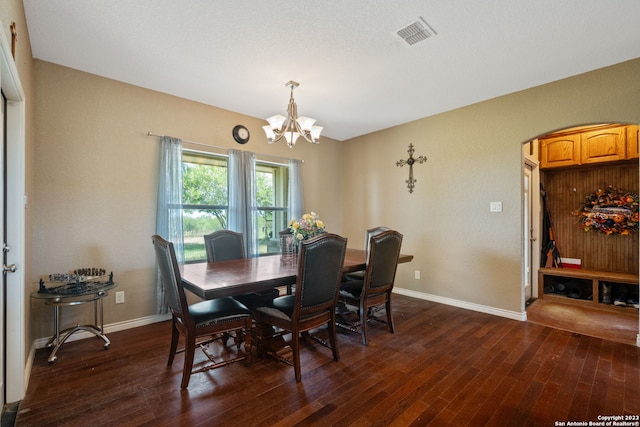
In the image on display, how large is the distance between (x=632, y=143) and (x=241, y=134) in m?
4.89

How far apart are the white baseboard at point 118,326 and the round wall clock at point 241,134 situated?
2.34m

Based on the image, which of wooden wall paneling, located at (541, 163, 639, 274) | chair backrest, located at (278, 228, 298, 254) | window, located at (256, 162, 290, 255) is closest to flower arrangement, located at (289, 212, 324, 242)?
chair backrest, located at (278, 228, 298, 254)

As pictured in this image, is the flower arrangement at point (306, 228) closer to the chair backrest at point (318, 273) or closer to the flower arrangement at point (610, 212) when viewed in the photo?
the chair backrest at point (318, 273)

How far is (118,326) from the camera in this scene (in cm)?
304

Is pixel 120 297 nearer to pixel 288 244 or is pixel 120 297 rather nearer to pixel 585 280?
pixel 288 244

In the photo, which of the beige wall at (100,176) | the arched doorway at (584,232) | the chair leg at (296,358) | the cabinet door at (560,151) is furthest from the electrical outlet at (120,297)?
the cabinet door at (560,151)

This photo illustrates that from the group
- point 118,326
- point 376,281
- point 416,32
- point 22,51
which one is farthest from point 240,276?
point 416,32

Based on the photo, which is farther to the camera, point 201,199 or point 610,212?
point 610,212

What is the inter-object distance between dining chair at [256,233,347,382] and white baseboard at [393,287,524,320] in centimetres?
225

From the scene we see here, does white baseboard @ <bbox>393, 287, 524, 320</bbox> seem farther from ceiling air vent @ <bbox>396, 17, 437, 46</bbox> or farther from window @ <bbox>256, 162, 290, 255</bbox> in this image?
ceiling air vent @ <bbox>396, 17, 437, 46</bbox>

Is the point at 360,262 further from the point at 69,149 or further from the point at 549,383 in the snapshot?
the point at 69,149

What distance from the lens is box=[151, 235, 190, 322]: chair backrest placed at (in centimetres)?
193

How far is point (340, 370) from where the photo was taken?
2.25m

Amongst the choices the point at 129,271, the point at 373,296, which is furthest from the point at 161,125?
the point at 373,296
